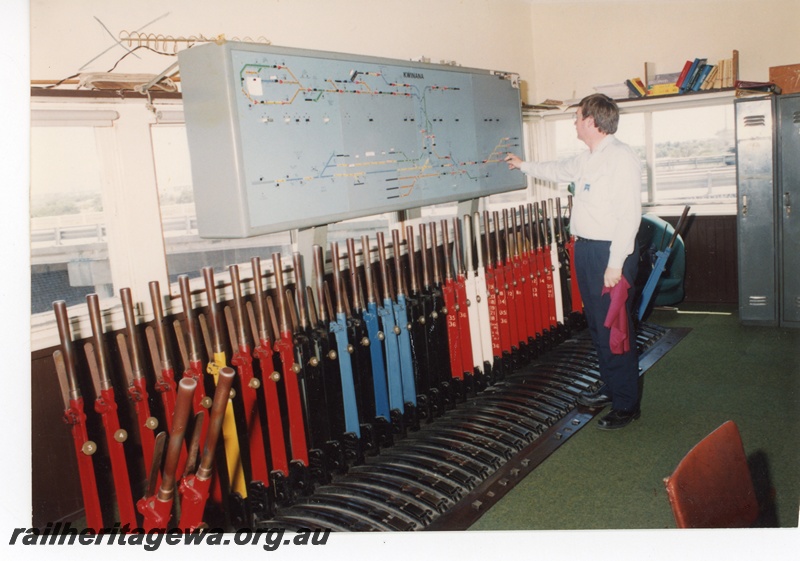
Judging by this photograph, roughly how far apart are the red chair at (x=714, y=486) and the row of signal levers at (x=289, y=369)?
105cm

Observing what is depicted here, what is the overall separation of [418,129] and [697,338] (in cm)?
290

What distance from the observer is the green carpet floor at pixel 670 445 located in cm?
267

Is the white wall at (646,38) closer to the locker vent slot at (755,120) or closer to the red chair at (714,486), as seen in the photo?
the locker vent slot at (755,120)

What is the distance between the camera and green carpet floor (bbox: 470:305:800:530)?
2670mm

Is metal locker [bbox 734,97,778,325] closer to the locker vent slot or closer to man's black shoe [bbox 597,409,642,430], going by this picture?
the locker vent slot

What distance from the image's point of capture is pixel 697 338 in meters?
4.92

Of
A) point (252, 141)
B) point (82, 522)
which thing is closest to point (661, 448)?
point (252, 141)

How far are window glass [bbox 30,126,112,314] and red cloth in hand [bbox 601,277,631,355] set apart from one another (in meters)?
2.45

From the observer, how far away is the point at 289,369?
2.79 meters

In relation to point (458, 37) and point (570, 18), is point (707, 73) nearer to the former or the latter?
point (570, 18)

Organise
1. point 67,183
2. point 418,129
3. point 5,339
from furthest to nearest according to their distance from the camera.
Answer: point 418,129 → point 67,183 → point 5,339

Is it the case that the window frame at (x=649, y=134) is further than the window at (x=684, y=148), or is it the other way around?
Answer: the window at (x=684, y=148)

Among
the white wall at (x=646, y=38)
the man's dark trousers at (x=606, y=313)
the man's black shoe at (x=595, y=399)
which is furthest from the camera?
the white wall at (x=646, y=38)

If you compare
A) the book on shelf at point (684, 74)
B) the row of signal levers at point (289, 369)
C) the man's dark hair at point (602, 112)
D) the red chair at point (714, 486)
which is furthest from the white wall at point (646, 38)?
the red chair at point (714, 486)
